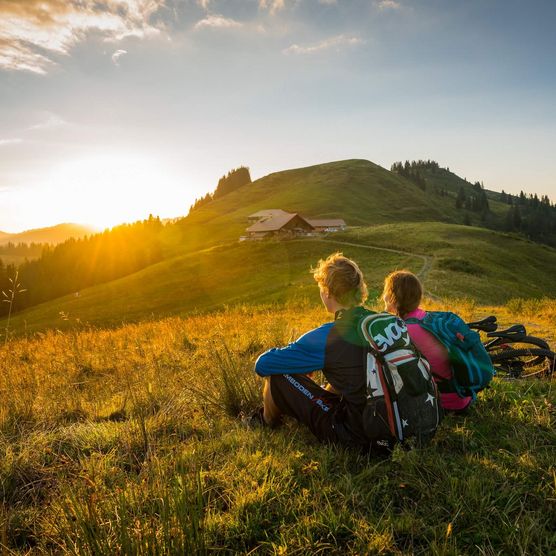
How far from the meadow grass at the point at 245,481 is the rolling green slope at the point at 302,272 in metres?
24.9

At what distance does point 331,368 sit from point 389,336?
685 millimetres

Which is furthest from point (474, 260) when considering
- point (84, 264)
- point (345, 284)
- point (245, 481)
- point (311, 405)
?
point (84, 264)

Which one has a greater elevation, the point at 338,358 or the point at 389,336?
the point at 389,336

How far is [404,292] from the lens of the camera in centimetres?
477

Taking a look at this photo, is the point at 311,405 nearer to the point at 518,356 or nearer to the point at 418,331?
the point at 418,331

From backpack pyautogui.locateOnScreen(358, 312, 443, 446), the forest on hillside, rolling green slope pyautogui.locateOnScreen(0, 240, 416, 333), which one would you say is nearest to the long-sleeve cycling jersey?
backpack pyautogui.locateOnScreen(358, 312, 443, 446)

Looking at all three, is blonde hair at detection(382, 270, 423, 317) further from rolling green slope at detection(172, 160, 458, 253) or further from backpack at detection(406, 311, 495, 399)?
rolling green slope at detection(172, 160, 458, 253)

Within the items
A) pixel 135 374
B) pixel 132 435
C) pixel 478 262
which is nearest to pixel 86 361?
pixel 135 374

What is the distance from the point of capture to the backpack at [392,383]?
140 inches

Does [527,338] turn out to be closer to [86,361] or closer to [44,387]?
[44,387]

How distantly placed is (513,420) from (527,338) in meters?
2.84

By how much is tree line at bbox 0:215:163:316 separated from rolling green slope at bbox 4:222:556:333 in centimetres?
2239

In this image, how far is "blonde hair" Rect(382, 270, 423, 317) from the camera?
4762 millimetres

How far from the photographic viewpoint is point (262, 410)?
4820mm
